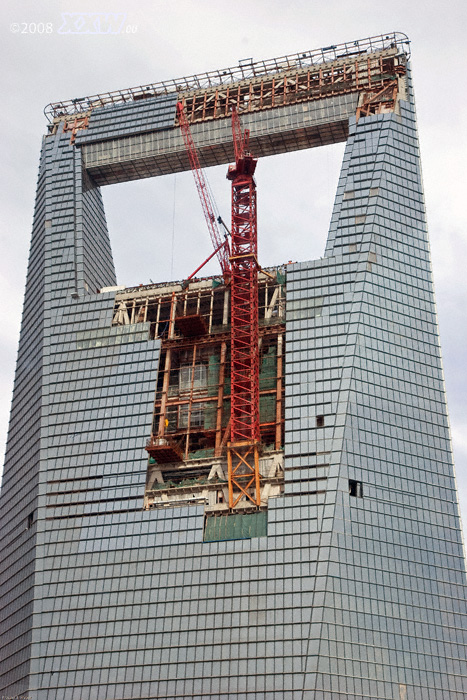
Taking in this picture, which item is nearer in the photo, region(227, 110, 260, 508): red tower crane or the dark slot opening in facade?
the dark slot opening in facade

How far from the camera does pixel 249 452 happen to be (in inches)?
6137

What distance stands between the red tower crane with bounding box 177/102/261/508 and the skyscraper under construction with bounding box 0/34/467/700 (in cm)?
70

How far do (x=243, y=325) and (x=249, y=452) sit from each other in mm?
22582

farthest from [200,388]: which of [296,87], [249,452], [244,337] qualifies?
[296,87]

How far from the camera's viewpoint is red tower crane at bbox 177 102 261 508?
154875mm

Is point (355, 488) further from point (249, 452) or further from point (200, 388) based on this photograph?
point (200, 388)

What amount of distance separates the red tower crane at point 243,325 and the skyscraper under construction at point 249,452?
0.70 meters

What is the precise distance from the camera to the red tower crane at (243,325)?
508 feet

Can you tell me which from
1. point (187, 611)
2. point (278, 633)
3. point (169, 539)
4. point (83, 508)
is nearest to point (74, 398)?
point (83, 508)

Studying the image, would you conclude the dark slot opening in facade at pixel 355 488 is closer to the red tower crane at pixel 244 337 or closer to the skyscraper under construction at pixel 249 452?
the skyscraper under construction at pixel 249 452

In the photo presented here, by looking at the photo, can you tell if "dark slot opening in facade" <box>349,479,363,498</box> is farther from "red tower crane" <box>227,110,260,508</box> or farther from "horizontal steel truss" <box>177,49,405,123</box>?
"horizontal steel truss" <box>177,49,405,123</box>

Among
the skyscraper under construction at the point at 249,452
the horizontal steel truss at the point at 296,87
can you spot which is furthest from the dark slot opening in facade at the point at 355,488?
the horizontal steel truss at the point at 296,87

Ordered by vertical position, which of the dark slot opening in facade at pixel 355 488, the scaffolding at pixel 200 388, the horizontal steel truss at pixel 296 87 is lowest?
the dark slot opening in facade at pixel 355 488

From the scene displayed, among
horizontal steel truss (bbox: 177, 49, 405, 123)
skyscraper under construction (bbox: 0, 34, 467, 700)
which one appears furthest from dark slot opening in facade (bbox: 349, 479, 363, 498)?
horizontal steel truss (bbox: 177, 49, 405, 123)
